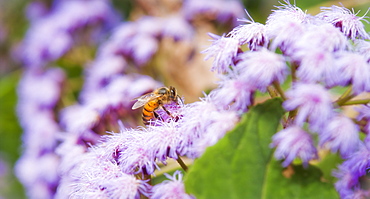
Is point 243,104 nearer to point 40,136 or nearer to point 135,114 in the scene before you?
point 135,114

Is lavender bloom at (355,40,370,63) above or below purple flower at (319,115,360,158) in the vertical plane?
above

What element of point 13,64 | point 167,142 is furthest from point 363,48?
point 13,64

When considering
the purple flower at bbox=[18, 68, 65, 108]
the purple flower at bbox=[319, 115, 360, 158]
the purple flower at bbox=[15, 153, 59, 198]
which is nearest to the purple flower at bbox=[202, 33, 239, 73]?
the purple flower at bbox=[319, 115, 360, 158]

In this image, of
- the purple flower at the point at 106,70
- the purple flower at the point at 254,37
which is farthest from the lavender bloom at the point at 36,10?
the purple flower at the point at 254,37

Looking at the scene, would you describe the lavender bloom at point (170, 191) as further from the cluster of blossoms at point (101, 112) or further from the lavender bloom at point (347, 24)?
the lavender bloom at point (347, 24)

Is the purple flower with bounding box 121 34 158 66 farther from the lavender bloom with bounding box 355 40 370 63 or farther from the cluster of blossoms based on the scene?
the lavender bloom with bounding box 355 40 370 63
